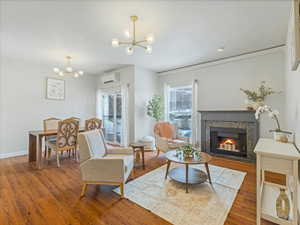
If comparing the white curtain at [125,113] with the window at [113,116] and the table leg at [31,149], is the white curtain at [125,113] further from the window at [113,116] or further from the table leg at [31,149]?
the table leg at [31,149]

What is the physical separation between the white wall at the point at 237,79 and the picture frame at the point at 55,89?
392 centimetres

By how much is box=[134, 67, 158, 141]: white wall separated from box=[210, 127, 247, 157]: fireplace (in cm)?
203

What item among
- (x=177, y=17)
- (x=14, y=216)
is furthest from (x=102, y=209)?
(x=177, y=17)

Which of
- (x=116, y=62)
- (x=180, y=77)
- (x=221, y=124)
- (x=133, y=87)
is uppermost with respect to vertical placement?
(x=116, y=62)

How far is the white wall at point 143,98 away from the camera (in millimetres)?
4898

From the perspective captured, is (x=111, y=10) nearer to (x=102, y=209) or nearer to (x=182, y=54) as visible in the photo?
(x=182, y=54)

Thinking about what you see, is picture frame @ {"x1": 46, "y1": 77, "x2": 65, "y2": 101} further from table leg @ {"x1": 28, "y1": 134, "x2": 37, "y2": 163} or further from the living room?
table leg @ {"x1": 28, "y1": 134, "x2": 37, "y2": 163}

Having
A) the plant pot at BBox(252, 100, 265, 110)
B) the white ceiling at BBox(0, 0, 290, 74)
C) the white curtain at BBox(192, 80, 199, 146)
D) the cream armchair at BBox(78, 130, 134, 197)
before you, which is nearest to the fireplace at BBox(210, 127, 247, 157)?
the white curtain at BBox(192, 80, 199, 146)

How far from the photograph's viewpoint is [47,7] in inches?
83.0

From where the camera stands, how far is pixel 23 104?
4445 mm

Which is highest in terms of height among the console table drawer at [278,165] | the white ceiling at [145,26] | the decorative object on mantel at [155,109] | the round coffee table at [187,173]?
the white ceiling at [145,26]

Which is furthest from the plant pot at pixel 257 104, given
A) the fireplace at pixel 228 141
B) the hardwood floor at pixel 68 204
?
the hardwood floor at pixel 68 204

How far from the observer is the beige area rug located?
181cm

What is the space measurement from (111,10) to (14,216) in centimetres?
287
